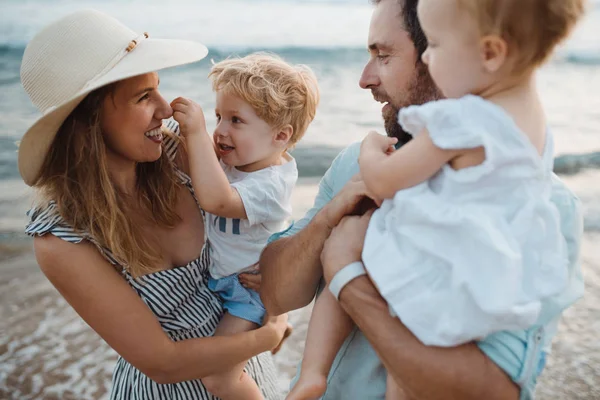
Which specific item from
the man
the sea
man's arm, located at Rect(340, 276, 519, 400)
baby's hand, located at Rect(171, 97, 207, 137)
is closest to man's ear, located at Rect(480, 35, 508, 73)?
the man

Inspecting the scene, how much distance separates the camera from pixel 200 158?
2436 mm

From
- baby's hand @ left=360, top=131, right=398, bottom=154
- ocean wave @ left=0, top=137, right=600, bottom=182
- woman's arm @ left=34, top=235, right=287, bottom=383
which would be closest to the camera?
baby's hand @ left=360, top=131, right=398, bottom=154

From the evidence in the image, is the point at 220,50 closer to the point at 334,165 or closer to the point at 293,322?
the point at 293,322

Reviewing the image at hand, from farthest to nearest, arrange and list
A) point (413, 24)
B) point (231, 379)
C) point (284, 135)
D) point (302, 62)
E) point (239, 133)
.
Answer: point (302, 62), point (284, 135), point (239, 133), point (231, 379), point (413, 24)

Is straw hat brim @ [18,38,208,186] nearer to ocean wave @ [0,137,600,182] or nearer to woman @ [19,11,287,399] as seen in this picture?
woman @ [19,11,287,399]

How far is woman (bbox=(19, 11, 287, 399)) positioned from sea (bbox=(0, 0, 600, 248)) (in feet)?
12.9

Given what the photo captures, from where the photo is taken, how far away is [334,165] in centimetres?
244

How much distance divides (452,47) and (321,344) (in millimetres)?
998

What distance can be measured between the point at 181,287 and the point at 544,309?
137cm

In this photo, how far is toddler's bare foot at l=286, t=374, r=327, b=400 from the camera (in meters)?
1.97

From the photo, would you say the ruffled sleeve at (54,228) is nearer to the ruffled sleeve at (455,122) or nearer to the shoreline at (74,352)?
the ruffled sleeve at (455,122)

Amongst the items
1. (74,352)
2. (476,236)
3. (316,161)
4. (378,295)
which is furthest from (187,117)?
(316,161)

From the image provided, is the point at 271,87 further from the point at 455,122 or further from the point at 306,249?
the point at 455,122

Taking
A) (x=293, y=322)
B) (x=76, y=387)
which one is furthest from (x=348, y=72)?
(x=76, y=387)
